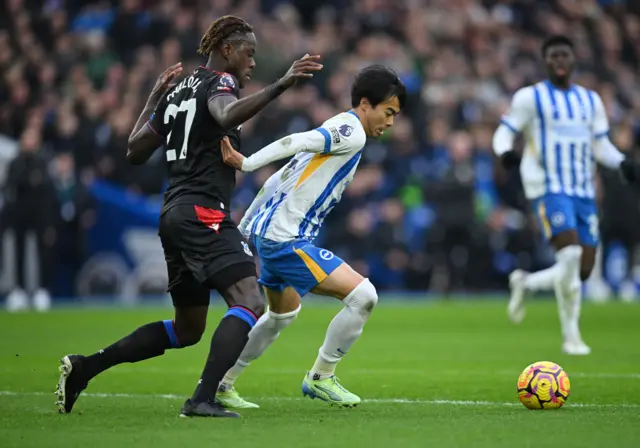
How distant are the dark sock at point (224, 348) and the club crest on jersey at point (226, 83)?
121cm

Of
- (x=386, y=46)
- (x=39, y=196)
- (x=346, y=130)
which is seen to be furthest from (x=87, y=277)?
(x=346, y=130)

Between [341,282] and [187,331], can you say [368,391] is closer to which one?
[341,282]

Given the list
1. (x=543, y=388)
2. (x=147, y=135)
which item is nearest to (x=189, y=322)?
(x=147, y=135)

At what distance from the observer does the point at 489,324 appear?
15.2 metres

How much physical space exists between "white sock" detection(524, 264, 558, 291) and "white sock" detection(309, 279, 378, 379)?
4536 mm

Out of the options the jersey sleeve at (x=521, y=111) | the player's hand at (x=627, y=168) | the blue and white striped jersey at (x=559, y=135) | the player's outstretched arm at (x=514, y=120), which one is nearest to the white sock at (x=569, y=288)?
the blue and white striped jersey at (x=559, y=135)

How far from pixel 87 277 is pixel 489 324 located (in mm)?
7303

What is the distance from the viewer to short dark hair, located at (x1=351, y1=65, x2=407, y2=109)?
7.51m

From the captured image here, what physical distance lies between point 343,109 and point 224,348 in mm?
14895

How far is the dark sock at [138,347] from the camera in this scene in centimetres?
720

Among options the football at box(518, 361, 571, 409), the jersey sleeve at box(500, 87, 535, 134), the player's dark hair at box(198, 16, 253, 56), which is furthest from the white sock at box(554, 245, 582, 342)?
the player's dark hair at box(198, 16, 253, 56)

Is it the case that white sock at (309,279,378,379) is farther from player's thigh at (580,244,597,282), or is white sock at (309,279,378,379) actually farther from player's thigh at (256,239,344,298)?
player's thigh at (580,244,597,282)

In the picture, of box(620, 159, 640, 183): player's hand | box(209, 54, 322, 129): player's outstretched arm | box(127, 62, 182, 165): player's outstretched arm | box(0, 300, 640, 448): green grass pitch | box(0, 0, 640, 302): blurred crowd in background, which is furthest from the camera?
box(0, 0, 640, 302): blurred crowd in background

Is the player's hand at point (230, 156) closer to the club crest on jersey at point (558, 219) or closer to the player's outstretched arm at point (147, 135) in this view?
the player's outstretched arm at point (147, 135)
